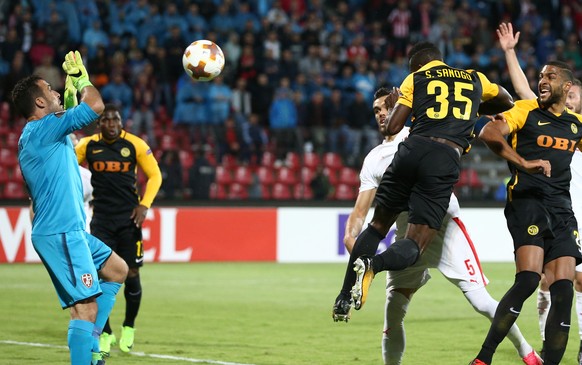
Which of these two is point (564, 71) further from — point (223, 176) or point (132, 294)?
point (223, 176)

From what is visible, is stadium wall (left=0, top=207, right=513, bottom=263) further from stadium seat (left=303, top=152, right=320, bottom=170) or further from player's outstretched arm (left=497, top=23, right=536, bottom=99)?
player's outstretched arm (left=497, top=23, right=536, bottom=99)

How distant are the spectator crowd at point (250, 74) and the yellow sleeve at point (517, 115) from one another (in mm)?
11250

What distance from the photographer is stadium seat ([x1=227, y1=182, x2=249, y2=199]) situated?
1836cm

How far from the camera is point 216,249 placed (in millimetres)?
17828

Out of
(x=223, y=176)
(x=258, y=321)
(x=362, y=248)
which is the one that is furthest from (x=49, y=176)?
(x=223, y=176)

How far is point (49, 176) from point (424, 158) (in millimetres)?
2467

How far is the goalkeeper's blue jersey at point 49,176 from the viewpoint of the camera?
6.42 metres

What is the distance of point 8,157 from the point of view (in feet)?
57.8

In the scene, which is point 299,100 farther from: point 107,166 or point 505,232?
point 107,166

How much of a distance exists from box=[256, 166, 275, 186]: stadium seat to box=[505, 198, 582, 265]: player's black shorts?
Answer: 11.9 m

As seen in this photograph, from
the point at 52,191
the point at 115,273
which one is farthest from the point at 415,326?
the point at 52,191

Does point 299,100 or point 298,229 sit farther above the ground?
point 299,100

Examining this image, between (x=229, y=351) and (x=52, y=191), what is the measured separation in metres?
2.76

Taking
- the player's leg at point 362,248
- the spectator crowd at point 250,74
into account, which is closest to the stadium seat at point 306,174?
the spectator crowd at point 250,74
